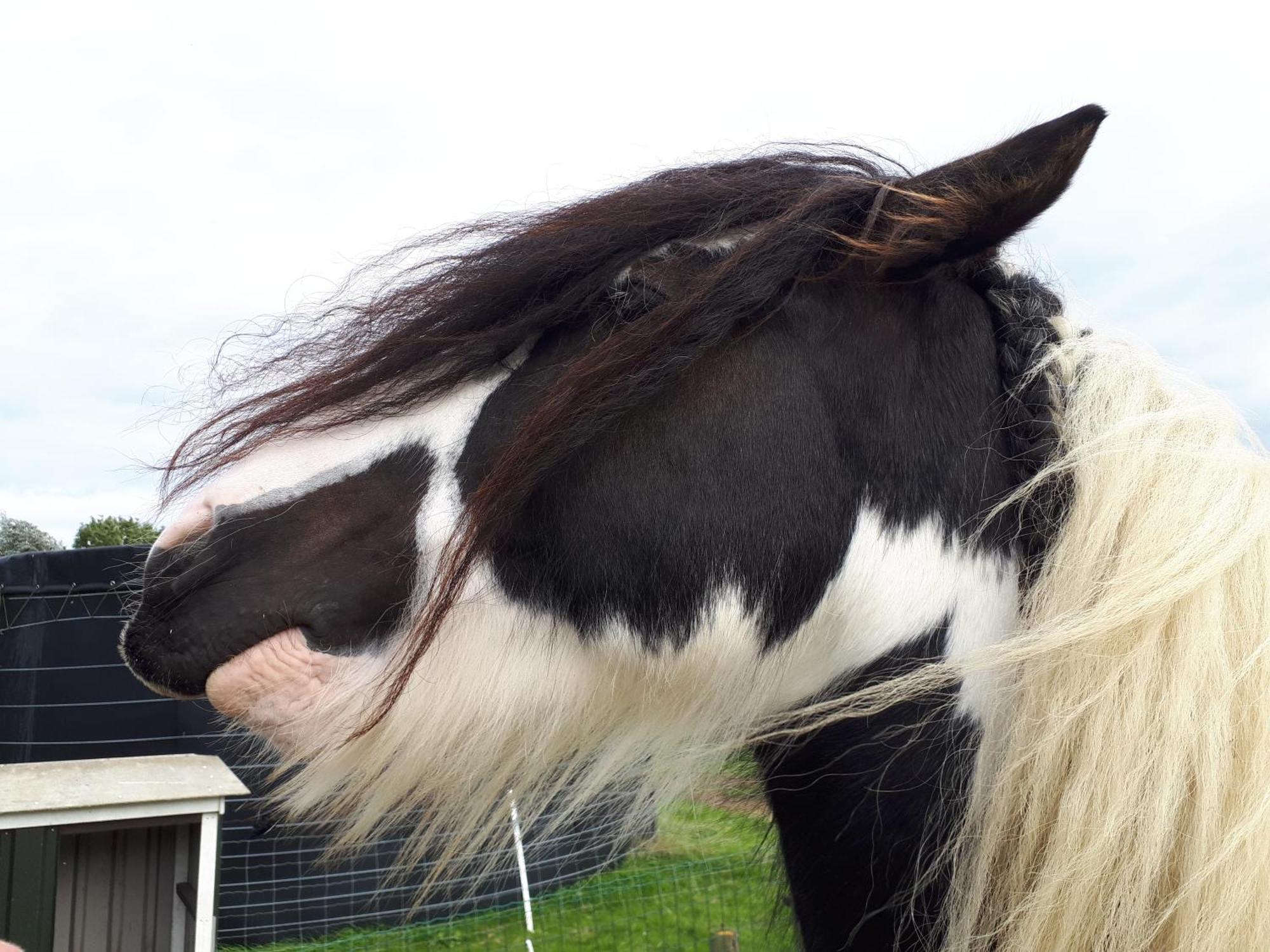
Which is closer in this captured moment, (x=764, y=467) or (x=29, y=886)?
(x=764, y=467)

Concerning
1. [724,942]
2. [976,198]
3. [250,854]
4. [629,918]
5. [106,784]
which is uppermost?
[976,198]

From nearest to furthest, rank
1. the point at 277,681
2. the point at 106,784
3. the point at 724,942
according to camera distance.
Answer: the point at 277,681, the point at 106,784, the point at 724,942

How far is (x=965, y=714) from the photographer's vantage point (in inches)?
46.8

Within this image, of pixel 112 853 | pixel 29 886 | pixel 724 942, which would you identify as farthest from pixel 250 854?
pixel 724 942

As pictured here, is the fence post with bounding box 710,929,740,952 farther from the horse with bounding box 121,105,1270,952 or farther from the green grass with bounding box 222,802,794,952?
the horse with bounding box 121,105,1270,952

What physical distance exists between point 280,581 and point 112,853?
374 centimetres

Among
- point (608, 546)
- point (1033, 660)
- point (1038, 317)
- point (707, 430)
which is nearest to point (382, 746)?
point (608, 546)

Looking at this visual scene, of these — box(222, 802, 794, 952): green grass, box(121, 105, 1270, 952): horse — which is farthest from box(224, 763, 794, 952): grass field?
box(121, 105, 1270, 952): horse

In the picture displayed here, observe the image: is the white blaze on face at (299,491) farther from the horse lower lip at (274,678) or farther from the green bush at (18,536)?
the green bush at (18,536)

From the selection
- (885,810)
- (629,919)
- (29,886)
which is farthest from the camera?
(629,919)

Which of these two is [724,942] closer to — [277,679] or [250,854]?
[277,679]

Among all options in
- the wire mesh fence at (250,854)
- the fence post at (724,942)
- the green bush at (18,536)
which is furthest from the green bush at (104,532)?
the fence post at (724,942)

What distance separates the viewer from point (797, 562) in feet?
3.71

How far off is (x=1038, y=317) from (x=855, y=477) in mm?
413
